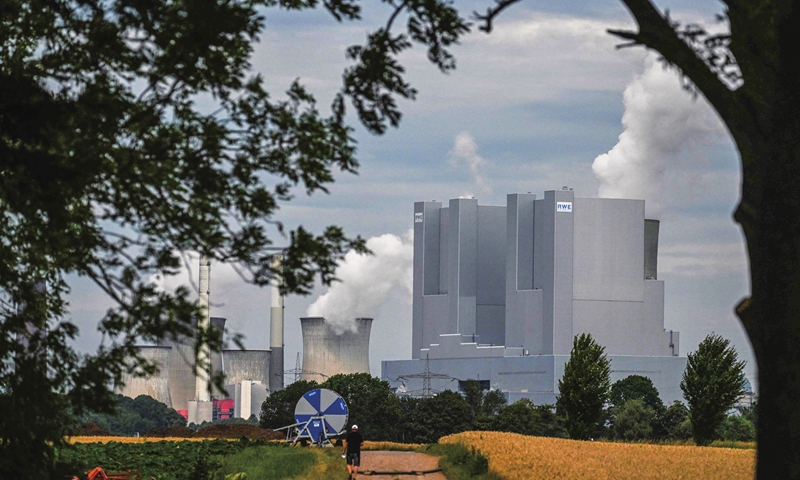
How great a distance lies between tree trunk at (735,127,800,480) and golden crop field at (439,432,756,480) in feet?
49.7

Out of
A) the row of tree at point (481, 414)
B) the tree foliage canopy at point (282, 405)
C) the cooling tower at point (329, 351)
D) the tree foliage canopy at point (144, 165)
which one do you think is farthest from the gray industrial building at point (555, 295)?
the tree foliage canopy at point (144, 165)

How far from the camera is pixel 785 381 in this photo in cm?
784

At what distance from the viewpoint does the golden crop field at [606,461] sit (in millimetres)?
24297

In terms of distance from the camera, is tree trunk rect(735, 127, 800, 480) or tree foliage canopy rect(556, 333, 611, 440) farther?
tree foliage canopy rect(556, 333, 611, 440)

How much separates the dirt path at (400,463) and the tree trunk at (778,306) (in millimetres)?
18140

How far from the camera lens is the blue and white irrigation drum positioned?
29297 mm

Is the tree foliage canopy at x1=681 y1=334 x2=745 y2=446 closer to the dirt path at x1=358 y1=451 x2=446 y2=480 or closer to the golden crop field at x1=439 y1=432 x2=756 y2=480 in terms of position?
the golden crop field at x1=439 y1=432 x2=756 y2=480

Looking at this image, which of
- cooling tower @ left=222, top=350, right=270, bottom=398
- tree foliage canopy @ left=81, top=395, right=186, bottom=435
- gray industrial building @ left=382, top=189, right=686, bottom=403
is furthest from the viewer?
cooling tower @ left=222, top=350, right=270, bottom=398

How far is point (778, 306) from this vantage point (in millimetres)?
7918

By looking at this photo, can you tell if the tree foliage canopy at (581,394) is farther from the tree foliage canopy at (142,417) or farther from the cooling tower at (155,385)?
the tree foliage canopy at (142,417)

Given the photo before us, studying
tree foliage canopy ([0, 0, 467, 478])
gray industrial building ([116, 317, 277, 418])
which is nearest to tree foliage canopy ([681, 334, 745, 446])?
tree foliage canopy ([0, 0, 467, 478])

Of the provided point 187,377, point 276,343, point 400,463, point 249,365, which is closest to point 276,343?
point 276,343

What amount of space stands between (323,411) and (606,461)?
6918 millimetres

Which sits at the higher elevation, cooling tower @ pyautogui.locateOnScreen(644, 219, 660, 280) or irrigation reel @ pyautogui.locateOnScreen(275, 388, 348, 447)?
cooling tower @ pyautogui.locateOnScreen(644, 219, 660, 280)
